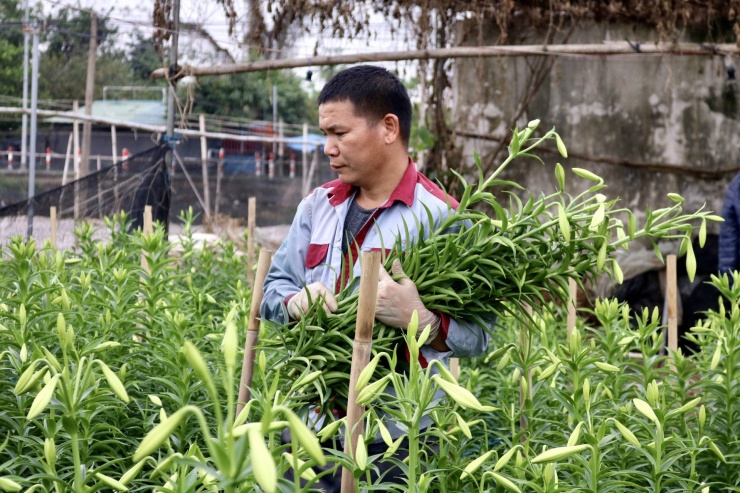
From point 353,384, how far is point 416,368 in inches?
15.1

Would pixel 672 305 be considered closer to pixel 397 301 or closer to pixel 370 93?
pixel 370 93

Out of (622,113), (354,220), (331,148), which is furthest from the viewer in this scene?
(622,113)

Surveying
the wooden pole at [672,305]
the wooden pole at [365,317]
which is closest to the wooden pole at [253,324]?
the wooden pole at [365,317]

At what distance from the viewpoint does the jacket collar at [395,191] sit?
263 cm

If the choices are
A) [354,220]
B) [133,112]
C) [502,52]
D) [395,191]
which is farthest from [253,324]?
[133,112]

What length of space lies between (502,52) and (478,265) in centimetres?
543

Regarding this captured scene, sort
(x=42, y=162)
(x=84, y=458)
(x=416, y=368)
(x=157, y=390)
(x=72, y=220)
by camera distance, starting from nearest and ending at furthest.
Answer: (x=416, y=368) → (x=84, y=458) → (x=157, y=390) → (x=72, y=220) → (x=42, y=162)

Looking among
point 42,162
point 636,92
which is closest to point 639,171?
point 636,92

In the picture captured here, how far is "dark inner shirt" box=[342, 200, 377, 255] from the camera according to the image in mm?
2679

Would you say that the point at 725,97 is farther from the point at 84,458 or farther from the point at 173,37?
the point at 84,458

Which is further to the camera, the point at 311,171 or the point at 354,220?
the point at 311,171

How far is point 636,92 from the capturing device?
829cm

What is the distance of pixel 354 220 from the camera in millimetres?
2705

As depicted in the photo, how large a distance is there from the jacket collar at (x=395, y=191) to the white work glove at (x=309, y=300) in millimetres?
387
